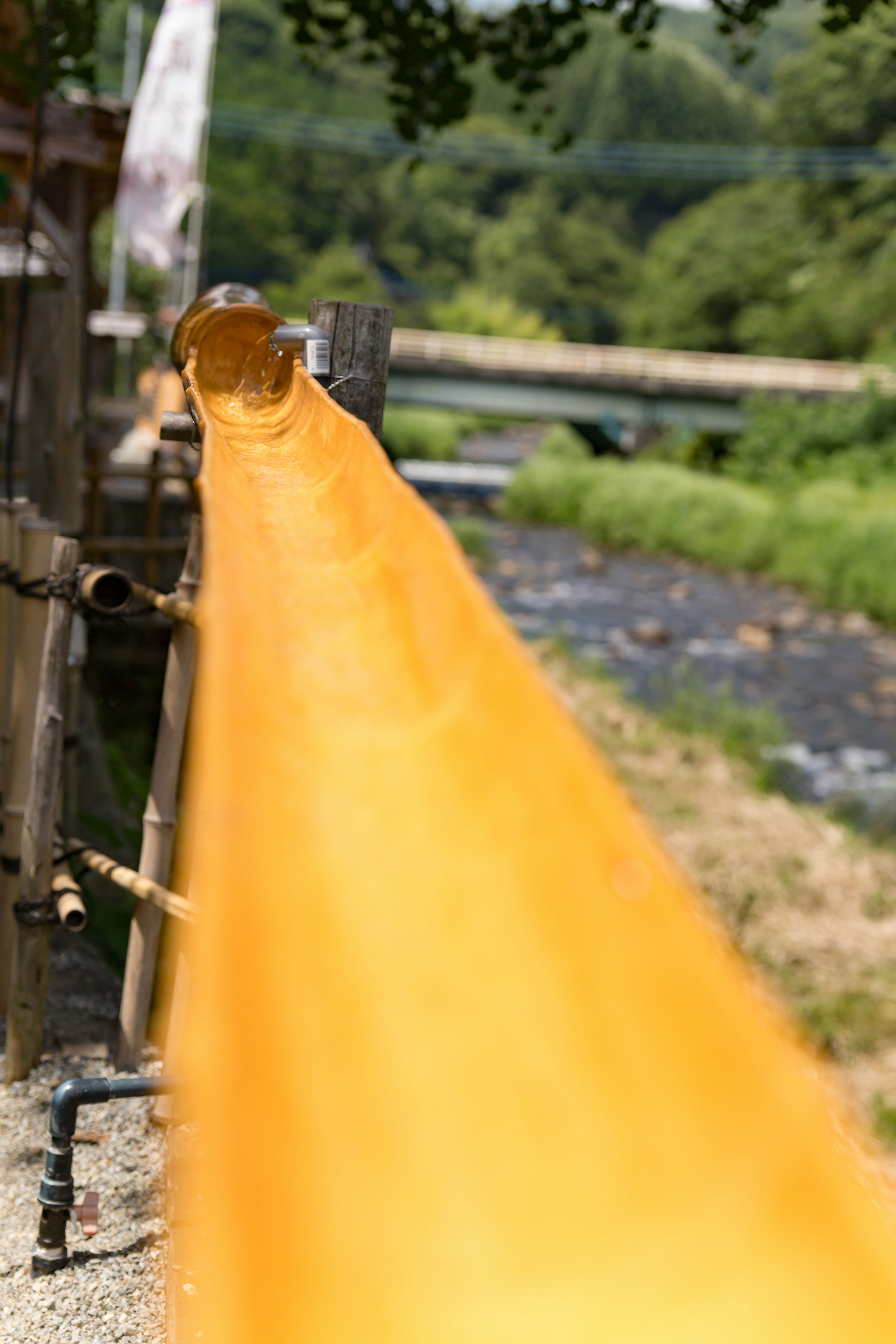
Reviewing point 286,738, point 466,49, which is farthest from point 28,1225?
point 466,49

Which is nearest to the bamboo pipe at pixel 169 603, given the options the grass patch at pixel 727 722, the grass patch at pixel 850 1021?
the grass patch at pixel 850 1021

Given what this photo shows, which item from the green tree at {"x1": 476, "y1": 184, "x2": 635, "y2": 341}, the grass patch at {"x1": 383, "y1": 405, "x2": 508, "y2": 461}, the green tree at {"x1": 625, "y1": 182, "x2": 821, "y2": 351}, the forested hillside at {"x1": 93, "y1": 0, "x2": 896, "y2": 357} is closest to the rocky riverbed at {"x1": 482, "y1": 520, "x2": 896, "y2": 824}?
the forested hillside at {"x1": 93, "y1": 0, "x2": 896, "y2": 357}

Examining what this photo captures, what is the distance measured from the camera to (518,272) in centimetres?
7481

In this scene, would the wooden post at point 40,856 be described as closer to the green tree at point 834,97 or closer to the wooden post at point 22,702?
the wooden post at point 22,702

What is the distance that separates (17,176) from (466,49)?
5.96 meters

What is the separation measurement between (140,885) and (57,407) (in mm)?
1801

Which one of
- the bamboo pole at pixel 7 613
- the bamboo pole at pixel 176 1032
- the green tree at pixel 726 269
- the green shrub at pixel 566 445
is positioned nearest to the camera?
the bamboo pole at pixel 176 1032

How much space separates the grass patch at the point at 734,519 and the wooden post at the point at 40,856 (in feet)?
60.8

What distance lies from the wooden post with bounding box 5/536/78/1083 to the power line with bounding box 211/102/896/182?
4955cm

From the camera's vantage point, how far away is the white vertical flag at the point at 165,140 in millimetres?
11875

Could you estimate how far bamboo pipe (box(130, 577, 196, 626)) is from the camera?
3.13m

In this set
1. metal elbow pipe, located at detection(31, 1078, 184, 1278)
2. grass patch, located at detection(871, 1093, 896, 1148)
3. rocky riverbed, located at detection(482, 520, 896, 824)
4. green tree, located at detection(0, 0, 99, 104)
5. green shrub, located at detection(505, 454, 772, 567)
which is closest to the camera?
metal elbow pipe, located at detection(31, 1078, 184, 1278)

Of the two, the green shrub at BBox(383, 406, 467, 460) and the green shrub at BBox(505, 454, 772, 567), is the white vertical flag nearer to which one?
the green shrub at BBox(505, 454, 772, 567)

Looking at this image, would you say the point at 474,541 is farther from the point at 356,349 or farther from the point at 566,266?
the point at 566,266
